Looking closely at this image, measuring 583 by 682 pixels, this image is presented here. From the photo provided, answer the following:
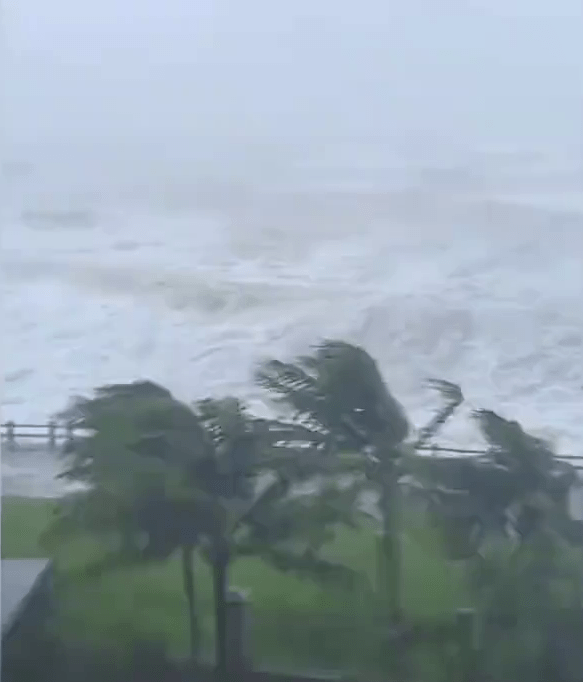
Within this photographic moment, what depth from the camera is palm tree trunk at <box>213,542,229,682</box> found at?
152 cm

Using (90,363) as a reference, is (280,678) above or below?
below

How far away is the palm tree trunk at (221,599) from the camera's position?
5.00ft

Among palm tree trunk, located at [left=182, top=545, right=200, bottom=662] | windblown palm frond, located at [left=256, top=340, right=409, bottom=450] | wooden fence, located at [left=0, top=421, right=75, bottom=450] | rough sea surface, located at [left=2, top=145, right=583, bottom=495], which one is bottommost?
palm tree trunk, located at [left=182, top=545, right=200, bottom=662]

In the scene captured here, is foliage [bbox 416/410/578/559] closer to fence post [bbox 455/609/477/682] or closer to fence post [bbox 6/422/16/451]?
fence post [bbox 455/609/477/682]

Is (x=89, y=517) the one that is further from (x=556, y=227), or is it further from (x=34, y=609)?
(x=556, y=227)

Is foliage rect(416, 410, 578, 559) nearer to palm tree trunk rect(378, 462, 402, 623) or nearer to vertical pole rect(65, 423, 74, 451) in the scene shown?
palm tree trunk rect(378, 462, 402, 623)

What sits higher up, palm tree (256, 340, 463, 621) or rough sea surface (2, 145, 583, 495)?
rough sea surface (2, 145, 583, 495)

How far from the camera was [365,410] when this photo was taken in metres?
1.54

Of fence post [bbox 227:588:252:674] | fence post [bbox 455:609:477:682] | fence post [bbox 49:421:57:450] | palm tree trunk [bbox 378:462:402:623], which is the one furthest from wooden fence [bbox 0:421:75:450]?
fence post [bbox 455:609:477:682]

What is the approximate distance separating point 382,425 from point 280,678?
18.3 inches

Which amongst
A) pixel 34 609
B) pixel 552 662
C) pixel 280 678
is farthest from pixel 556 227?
pixel 34 609

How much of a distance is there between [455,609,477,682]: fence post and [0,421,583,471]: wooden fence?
0.90ft

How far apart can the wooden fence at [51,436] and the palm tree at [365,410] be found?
0.05 m

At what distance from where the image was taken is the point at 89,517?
1.54 metres
